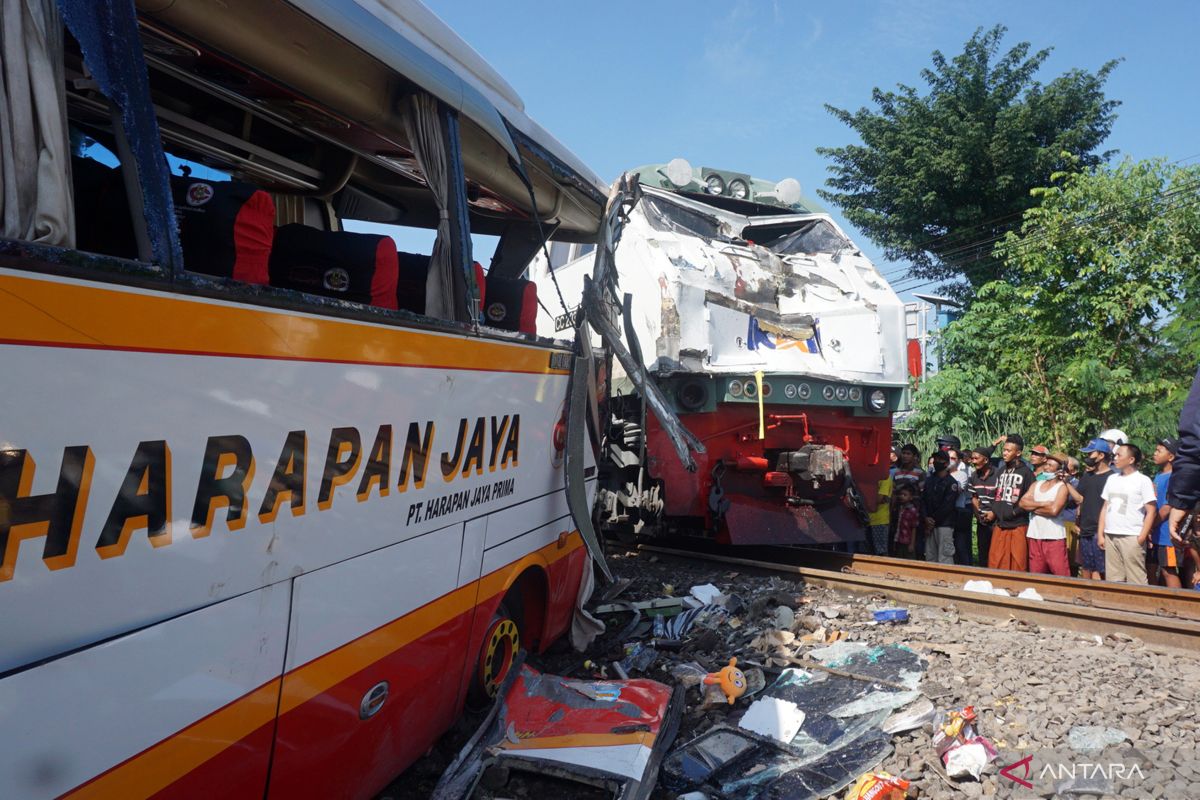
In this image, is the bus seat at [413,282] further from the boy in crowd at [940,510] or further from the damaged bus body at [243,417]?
the boy in crowd at [940,510]

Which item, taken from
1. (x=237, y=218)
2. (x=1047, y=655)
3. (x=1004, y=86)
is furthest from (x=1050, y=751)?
(x=1004, y=86)

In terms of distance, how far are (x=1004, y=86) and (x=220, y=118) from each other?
19.0m

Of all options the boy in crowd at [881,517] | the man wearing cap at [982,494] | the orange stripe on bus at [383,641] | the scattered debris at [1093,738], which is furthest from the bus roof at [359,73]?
the man wearing cap at [982,494]

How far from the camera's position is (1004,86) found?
17453mm

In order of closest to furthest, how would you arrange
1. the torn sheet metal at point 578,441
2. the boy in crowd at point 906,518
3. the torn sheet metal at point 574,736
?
the torn sheet metal at point 574,736, the torn sheet metal at point 578,441, the boy in crowd at point 906,518

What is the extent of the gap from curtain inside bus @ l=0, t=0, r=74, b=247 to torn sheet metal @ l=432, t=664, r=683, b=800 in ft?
7.43

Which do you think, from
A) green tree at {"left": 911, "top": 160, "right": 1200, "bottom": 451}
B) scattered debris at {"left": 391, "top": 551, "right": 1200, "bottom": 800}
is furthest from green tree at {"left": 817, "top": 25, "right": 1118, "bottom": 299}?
scattered debris at {"left": 391, "top": 551, "right": 1200, "bottom": 800}

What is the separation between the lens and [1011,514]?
694cm

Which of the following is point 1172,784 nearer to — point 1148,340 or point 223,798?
point 223,798

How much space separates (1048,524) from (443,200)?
6172 mm

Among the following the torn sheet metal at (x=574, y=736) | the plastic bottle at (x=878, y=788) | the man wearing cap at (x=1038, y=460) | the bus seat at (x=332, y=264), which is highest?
the bus seat at (x=332, y=264)

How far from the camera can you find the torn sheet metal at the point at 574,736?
109 inches

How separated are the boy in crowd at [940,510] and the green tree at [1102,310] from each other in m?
4.38

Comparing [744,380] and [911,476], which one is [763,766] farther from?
[911,476]
